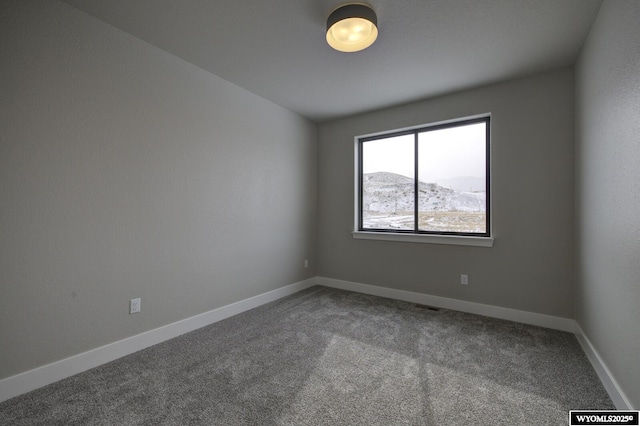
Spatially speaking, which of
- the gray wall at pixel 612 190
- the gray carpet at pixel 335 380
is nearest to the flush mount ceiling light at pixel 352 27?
the gray wall at pixel 612 190

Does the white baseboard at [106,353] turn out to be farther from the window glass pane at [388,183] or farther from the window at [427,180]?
the window at [427,180]

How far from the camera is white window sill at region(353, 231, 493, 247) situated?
3168mm

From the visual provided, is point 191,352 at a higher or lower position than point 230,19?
lower

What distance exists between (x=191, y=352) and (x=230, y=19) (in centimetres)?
261

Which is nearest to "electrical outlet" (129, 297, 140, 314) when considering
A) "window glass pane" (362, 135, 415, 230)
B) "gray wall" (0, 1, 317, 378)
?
"gray wall" (0, 1, 317, 378)

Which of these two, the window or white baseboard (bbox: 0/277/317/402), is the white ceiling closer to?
the window

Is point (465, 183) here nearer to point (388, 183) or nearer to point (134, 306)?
point (388, 183)

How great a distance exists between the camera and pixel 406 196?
3.87m

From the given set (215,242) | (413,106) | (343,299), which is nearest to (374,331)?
(343,299)

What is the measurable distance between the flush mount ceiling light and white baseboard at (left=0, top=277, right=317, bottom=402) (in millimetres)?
2765

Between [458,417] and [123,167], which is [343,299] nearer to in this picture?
[458,417]

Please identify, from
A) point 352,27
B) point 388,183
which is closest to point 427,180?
point 388,183

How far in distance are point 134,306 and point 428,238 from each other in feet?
10.3

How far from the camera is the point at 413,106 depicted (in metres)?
3.64
